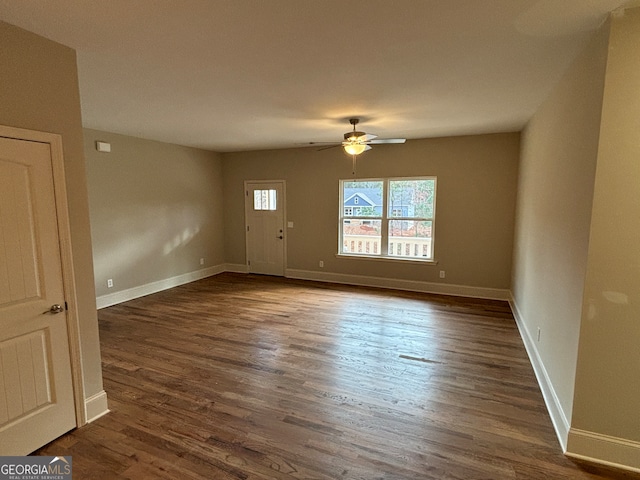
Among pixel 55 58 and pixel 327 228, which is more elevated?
pixel 55 58

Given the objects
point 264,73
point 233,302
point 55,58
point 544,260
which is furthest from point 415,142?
point 55,58

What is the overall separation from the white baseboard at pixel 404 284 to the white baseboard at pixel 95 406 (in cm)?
439

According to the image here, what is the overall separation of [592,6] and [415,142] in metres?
3.86

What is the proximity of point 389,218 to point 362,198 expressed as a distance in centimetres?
63

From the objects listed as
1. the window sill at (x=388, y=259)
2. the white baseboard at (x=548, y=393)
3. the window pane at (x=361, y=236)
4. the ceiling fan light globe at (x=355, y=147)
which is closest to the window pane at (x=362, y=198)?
the window pane at (x=361, y=236)

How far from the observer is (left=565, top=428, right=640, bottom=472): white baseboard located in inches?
74.7

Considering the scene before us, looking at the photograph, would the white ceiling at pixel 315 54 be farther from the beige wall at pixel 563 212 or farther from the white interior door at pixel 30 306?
the white interior door at pixel 30 306

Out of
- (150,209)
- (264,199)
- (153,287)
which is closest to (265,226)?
(264,199)

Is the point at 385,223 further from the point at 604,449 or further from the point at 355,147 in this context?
the point at 604,449

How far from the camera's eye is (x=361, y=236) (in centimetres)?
618

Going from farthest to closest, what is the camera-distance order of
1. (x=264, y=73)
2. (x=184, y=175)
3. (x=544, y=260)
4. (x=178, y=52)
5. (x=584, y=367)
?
(x=184, y=175) < (x=544, y=260) < (x=264, y=73) < (x=178, y=52) < (x=584, y=367)

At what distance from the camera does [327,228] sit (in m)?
6.36

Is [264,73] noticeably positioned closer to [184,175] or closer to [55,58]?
[55,58]

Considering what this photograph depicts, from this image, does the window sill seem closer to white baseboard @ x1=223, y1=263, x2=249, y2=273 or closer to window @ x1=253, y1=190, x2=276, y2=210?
window @ x1=253, y1=190, x2=276, y2=210
